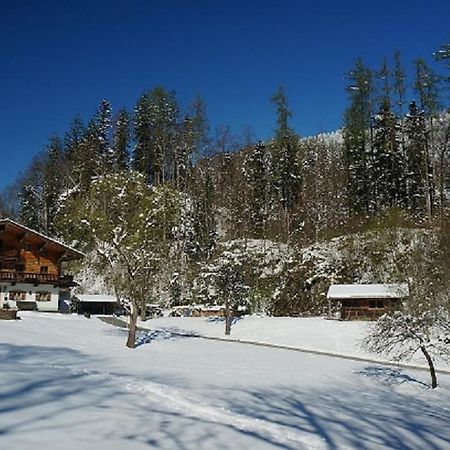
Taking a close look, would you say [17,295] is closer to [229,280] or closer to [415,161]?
[229,280]

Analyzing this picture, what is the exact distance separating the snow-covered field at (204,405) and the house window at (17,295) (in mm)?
19866

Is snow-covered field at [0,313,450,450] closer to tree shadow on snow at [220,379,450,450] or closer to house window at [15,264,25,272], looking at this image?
tree shadow on snow at [220,379,450,450]

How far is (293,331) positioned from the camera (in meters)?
38.0

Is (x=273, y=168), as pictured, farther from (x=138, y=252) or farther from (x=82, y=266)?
(x=138, y=252)

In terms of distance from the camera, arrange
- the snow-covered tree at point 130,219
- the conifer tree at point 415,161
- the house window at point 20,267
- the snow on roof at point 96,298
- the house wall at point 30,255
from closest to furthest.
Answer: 1. the snow-covered tree at point 130,219
2. the house wall at point 30,255
3. the house window at point 20,267
4. the conifer tree at point 415,161
5. the snow on roof at point 96,298

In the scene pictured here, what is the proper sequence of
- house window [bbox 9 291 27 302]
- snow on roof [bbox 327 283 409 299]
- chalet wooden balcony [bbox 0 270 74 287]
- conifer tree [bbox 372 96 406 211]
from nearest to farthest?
snow on roof [bbox 327 283 409 299] → chalet wooden balcony [bbox 0 270 74 287] → house window [bbox 9 291 27 302] → conifer tree [bbox 372 96 406 211]

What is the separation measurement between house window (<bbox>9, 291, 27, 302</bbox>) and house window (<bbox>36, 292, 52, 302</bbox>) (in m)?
1.07

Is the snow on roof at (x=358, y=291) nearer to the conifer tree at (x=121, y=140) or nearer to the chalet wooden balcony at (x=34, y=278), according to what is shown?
the chalet wooden balcony at (x=34, y=278)

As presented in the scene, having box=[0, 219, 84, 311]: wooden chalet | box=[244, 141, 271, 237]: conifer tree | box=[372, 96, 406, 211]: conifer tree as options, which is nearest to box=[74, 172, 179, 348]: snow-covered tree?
box=[0, 219, 84, 311]: wooden chalet

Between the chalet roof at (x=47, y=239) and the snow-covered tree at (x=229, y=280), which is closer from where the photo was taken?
the snow-covered tree at (x=229, y=280)

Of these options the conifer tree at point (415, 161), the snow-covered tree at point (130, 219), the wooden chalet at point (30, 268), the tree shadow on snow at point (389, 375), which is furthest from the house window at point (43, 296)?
the conifer tree at point (415, 161)

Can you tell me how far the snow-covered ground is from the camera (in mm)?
33562

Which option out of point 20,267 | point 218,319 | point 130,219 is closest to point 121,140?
point 20,267

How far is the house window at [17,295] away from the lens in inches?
1647
